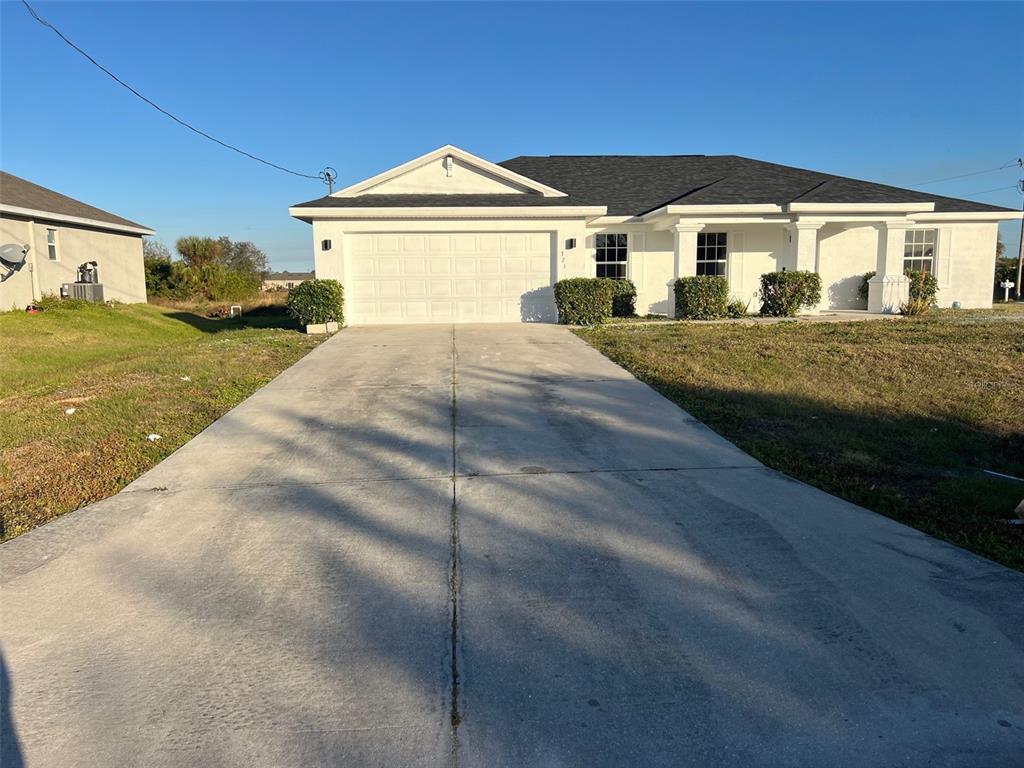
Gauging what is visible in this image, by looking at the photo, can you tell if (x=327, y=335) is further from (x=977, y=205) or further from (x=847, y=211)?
(x=977, y=205)

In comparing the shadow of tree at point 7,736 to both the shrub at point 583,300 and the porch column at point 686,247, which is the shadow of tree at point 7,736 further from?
the porch column at point 686,247

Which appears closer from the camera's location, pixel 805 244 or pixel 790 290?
pixel 790 290

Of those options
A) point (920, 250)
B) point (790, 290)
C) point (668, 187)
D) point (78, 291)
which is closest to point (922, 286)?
point (920, 250)

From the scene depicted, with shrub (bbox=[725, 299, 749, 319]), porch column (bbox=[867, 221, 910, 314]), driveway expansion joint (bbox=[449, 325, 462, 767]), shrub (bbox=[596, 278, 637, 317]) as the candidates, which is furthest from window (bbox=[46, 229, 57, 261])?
porch column (bbox=[867, 221, 910, 314])

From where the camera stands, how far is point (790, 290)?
57.5 feet

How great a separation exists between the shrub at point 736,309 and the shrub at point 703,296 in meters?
1.12

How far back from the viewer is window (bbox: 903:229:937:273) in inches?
788

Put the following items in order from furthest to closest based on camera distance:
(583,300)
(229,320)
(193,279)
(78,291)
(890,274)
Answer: (193,279) < (229,320) < (78,291) < (890,274) < (583,300)

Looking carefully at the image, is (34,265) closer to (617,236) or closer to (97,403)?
(97,403)

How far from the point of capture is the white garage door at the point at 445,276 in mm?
16234

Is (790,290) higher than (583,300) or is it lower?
higher

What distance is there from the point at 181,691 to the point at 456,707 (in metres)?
1.17

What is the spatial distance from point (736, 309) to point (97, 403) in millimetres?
15356

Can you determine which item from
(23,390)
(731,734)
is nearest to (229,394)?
(23,390)
